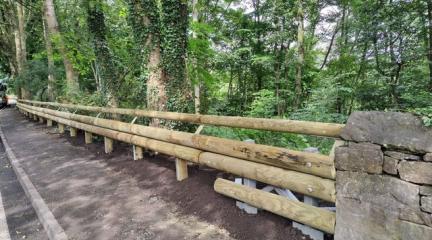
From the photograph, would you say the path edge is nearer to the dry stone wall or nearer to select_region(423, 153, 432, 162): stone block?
the dry stone wall

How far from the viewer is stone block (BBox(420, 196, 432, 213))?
1910mm

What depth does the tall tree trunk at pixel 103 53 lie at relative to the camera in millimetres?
8711

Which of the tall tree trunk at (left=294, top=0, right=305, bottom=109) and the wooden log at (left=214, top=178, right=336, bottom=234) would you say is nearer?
the wooden log at (left=214, top=178, right=336, bottom=234)

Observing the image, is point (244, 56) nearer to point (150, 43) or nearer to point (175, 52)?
point (150, 43)

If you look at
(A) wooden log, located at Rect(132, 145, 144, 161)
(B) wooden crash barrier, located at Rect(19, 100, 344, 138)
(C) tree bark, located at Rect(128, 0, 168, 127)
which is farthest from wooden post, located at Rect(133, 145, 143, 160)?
(B) wooden crash barrier, located at Rect(19, 100, 344, 138)

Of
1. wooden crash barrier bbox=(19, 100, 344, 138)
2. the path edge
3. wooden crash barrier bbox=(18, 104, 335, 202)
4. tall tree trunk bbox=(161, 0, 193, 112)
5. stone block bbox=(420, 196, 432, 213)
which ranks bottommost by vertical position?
the path edge

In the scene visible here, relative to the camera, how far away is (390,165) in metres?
2.08

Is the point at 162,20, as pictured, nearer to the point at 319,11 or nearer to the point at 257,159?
the point at 257,159

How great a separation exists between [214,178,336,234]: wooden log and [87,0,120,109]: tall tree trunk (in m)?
6.54

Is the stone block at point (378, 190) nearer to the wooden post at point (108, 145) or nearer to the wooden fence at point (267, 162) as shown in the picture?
the wooden fence at point (267, 162)

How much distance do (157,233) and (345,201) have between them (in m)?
2.03

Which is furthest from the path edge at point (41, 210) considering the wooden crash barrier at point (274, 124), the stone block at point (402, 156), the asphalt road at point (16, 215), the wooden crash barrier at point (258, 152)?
the stone block at point (402, 156)

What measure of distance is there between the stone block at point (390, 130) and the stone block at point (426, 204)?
32cm

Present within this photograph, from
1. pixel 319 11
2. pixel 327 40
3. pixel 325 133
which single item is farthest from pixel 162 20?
pixel 327 40
